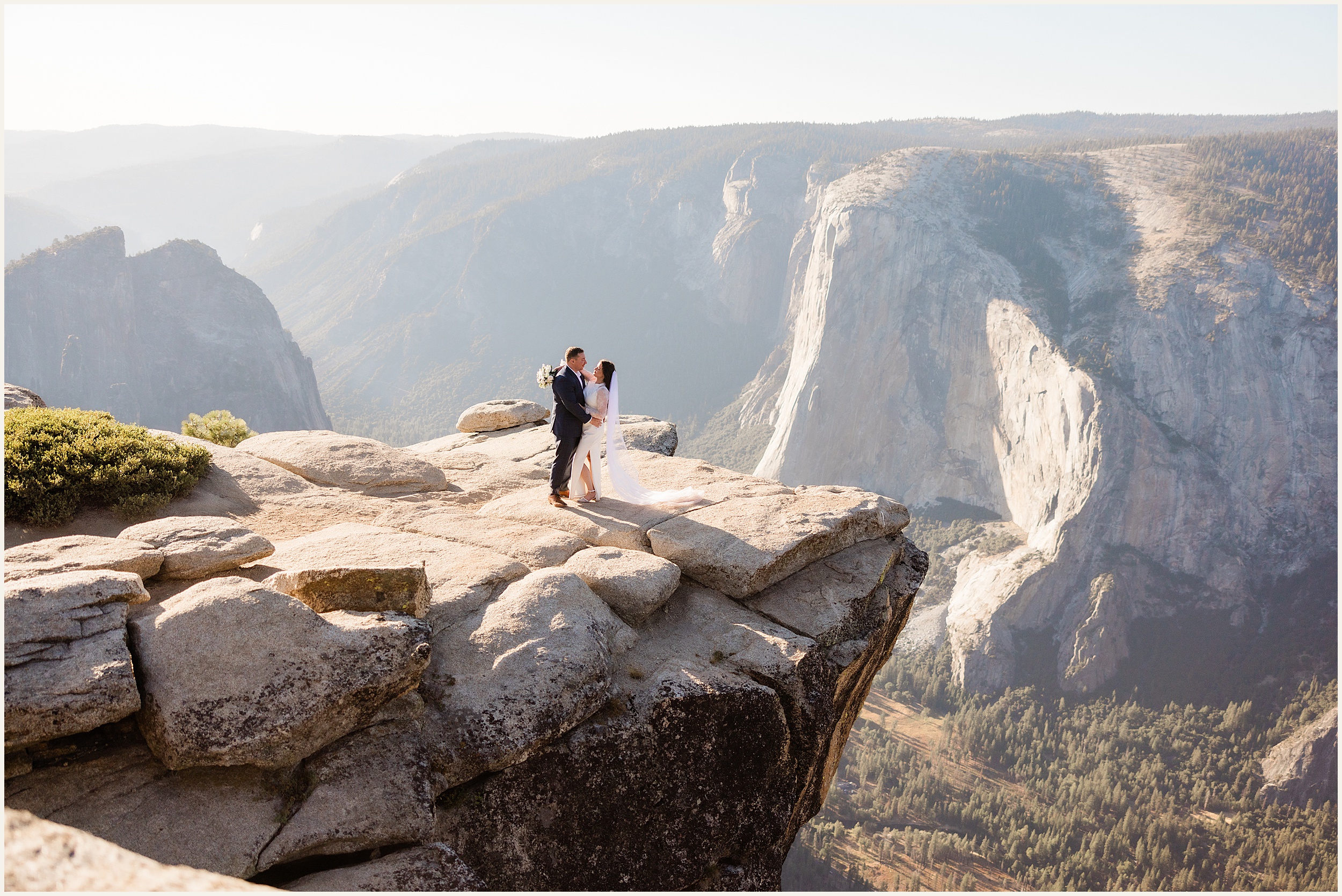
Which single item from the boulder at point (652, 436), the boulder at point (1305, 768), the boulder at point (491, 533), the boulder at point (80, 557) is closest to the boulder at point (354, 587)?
the boulder at point (80, 557)

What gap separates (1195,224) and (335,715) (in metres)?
122

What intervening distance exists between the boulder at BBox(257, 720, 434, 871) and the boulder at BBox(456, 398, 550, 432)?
14.5m

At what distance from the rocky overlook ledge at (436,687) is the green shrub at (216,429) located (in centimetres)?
806

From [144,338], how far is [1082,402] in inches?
4812

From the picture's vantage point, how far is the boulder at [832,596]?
1120 centimetres

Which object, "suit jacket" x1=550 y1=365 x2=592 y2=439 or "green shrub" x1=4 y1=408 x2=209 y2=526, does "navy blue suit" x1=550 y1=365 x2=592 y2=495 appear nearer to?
"suit jacket" x1=550 y1=365 x2=592 y2=439

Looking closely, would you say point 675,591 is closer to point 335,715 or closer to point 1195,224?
point 335,715

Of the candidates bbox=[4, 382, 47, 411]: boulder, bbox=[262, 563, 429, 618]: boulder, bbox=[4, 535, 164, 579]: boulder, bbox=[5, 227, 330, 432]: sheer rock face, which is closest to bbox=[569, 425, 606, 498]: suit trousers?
bbox=[262, 563, 429, 618]: boulder

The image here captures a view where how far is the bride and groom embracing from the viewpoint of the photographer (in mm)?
13586

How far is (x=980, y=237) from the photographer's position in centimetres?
11206

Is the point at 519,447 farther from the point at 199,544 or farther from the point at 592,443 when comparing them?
the point at 199,544

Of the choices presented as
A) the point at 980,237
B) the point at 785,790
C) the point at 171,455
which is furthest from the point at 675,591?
the point at 980,237

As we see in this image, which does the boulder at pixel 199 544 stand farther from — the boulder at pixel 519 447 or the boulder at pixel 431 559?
the boulder at pixel 519 447

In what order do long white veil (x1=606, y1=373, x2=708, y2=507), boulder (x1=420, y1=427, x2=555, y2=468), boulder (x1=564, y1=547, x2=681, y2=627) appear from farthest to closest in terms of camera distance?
boulder (x1=420, y1=427, x2=555, y2=468) < long white veil (x1=606, y1=373, x2=708, y2=507) < boulder (x1=564, y1=547, x2=681, y2=627)
